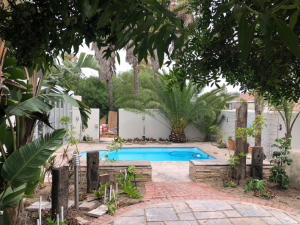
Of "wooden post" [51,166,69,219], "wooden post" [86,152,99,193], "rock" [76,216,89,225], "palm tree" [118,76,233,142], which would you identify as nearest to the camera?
Result: "wooden post" [51,166,69,219]

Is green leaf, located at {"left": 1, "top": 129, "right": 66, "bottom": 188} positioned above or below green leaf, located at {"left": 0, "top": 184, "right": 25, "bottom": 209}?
above

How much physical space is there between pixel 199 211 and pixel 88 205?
1.95 metres

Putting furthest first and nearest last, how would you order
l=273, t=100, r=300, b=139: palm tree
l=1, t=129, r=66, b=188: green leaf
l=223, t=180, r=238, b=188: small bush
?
l=273, t=100, r=300, b=139: palm tree
l=223, t=180, r=238, b=188: small bush
l=1, t=129, r=66, b=188: green leaf

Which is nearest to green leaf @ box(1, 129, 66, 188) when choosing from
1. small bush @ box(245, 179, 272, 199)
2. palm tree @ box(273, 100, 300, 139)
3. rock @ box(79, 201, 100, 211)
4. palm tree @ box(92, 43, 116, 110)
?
rock @ box(79, 201, 100, 211)

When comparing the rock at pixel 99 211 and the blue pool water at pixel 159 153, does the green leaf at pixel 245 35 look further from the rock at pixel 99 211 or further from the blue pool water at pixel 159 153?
the blue pool water at pixel 159 153

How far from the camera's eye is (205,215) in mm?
6438

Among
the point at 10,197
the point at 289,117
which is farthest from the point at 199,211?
the point at 289,117

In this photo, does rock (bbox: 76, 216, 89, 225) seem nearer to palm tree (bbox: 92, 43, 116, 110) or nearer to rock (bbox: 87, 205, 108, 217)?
rock (bbox: 87, 205, 108, 217)

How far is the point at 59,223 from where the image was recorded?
5.38 metres

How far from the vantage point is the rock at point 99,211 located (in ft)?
20.7

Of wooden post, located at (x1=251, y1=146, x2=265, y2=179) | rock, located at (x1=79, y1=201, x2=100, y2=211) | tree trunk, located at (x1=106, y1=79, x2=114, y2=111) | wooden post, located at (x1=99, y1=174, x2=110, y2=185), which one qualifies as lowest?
rock, located at (x1=79, y1=201, x2=100, y2=211)

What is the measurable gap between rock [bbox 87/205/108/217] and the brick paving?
0.37 feet

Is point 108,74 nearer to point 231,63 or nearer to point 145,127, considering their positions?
point 145,127

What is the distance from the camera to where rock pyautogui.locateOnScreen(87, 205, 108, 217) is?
6.29m
